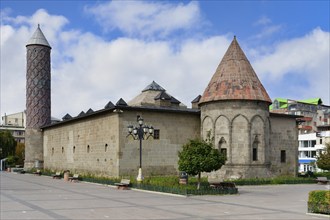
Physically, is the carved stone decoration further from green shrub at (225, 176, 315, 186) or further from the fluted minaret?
green shrub at (225, 176, 315, 186)

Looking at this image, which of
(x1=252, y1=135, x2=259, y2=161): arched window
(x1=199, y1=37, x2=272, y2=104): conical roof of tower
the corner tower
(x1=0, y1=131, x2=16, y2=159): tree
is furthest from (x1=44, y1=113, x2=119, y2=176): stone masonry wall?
(x1=0, y1=131, x2=16, y2=159): tree

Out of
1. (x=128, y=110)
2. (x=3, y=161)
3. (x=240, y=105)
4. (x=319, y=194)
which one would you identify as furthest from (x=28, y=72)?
(x=319, y=194)

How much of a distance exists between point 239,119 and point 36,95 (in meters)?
30.7

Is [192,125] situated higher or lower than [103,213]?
higher

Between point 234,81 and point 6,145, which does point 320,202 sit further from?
point 6,145

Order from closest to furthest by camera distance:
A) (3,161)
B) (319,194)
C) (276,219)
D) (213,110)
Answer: (276,219)
(319,194)
(213,110)
(3,161)

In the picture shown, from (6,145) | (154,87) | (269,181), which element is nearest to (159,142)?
(269,181)

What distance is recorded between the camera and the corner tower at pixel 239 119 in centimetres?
3272

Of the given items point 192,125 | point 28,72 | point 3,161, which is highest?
point 28,72

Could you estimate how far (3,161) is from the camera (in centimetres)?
6944

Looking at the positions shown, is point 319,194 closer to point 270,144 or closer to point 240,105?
point 240,105

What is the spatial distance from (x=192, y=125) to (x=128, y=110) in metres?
6.51

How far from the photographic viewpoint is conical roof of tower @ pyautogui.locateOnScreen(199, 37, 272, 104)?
33344mm

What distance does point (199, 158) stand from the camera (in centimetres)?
2277
